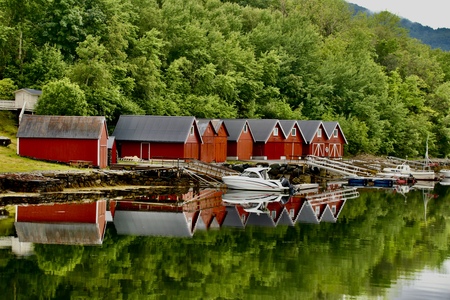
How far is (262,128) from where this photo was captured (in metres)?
77.3

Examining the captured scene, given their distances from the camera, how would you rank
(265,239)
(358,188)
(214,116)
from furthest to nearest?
(214,116), (358,188), (265,239)

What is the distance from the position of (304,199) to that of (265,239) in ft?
61.9

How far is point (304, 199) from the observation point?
53.7 meters

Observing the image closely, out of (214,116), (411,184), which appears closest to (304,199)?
(411,184)

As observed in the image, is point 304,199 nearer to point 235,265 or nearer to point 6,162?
point 6,162

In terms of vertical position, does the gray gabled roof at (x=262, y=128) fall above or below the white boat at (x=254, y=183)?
above

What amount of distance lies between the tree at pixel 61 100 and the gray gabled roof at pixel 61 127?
13.5 ft

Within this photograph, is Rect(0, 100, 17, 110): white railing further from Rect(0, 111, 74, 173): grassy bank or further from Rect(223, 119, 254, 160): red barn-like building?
Rect(223, 119, 254, 160): red barn-like building

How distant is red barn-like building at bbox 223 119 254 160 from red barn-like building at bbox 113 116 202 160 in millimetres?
7412

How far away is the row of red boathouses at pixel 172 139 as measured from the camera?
57.1 m

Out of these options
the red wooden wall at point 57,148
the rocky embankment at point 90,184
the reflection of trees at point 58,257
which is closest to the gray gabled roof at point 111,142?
the red wooden wall at point 57,148

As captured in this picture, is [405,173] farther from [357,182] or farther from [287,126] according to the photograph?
[287,126]

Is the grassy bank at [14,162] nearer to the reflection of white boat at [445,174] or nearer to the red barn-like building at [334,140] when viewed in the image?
the red barn-like building at [334,140]

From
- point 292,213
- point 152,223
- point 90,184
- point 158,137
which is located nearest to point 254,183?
point 158,137
